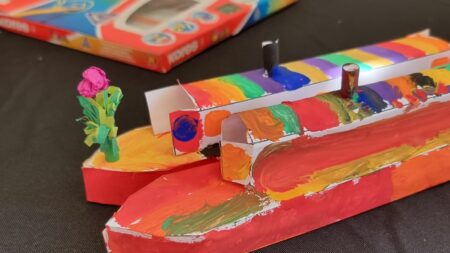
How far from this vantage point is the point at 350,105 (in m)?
0.62

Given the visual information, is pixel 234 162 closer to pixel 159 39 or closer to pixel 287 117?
pixel 287 117

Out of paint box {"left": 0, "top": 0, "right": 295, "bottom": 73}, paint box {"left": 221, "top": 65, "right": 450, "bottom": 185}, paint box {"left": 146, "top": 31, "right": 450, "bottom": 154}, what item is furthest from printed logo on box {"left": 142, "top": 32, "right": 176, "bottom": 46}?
paint box {"left": 221, "top": 65, "right": 450, "bottom": 185}

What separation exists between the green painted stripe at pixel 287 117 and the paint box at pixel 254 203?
0.14 ft

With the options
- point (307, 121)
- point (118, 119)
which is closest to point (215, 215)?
point (307, 121)

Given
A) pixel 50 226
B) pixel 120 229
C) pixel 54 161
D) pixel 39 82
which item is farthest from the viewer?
pixel 39 82

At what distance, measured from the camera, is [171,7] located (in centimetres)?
114

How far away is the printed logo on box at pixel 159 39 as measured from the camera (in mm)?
1002

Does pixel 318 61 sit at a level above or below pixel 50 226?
above

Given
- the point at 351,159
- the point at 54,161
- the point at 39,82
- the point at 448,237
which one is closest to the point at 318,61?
the point at 351,159

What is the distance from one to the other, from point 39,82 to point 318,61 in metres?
0.56

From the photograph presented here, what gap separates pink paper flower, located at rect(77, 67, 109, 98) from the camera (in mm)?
626

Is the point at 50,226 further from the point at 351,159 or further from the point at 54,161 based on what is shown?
the point at 351,159

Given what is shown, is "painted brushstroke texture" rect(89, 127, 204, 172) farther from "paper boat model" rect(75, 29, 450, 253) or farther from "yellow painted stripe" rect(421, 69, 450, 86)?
"yellow painted stripe" rect(421, 69, 450, 86)

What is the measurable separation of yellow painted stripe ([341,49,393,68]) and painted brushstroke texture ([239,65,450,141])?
8 centimetres
